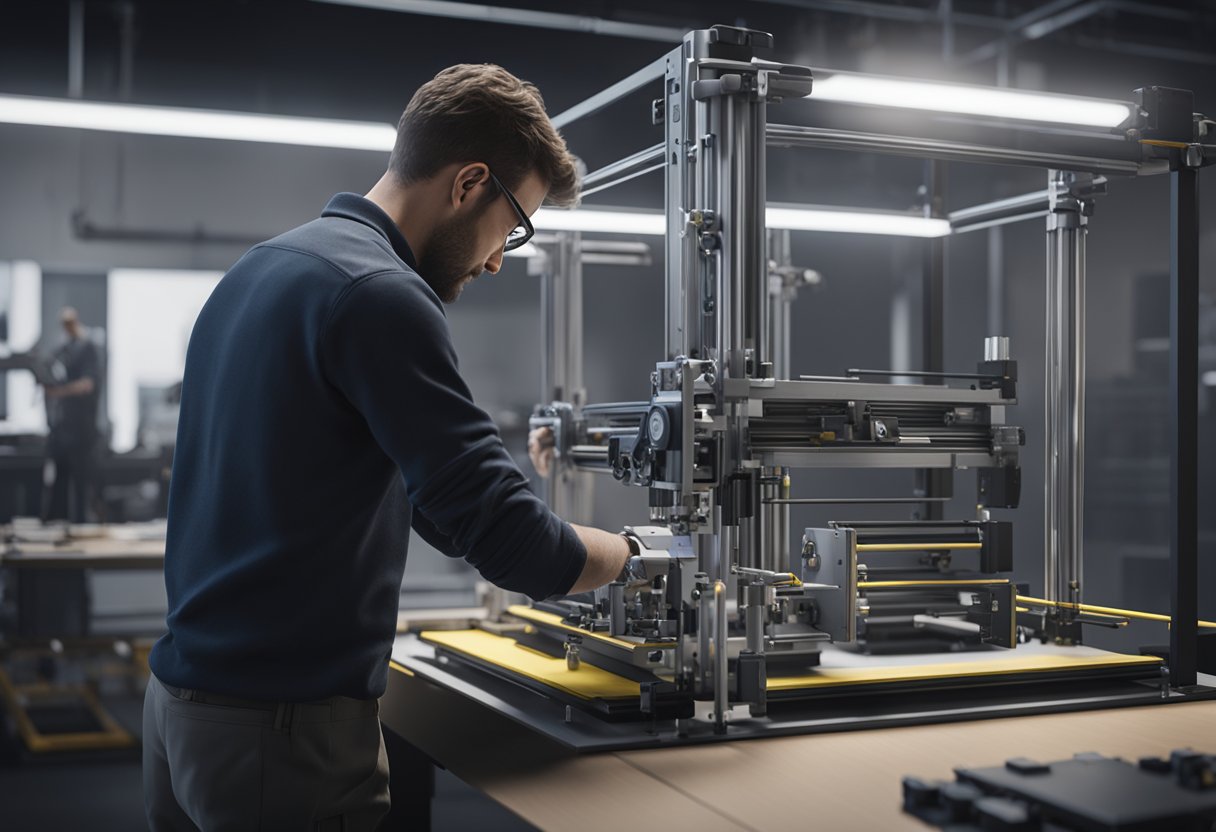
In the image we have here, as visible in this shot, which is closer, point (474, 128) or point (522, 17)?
point (474, 128)

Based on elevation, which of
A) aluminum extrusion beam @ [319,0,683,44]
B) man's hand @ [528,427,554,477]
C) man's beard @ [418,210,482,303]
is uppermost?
aluminum extrusion beam @ [319,0,683,44]

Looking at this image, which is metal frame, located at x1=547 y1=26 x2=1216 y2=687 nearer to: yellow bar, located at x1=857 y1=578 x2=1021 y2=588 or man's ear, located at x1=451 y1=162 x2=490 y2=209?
yellow bar, located at x1=857 y1=578 x2=1021 y2=588

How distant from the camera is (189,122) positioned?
291cm

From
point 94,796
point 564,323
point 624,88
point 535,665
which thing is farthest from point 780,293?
point 94,796

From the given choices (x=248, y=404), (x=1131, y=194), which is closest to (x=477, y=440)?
(x=248, y=404)

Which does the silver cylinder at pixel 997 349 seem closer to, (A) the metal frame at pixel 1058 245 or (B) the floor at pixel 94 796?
(A) the metal frame at pixel 1058 245

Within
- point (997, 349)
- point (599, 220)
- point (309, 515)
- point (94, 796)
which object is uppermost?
point (599, 220)

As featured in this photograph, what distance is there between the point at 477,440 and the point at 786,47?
486 cm

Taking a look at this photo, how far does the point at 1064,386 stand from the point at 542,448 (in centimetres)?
126

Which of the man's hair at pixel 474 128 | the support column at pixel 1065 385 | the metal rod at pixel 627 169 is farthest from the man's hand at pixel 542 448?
the man's hair at pixel 474 128

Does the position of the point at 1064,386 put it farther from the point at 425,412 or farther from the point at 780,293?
the point at 425,412

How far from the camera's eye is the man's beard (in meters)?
1.67

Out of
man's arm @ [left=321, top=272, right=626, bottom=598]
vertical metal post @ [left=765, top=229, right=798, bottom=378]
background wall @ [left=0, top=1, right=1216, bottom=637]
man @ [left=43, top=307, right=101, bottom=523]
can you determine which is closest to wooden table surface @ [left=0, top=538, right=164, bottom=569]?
man @ [left=43, top=307, right=101, bottom=523]

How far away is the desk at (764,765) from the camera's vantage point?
1540mm
